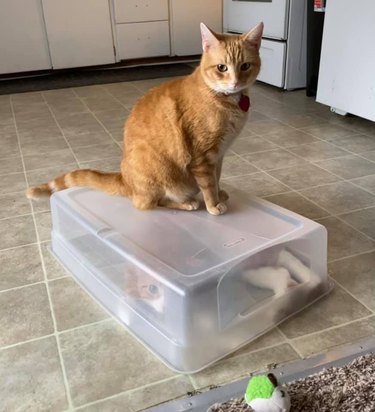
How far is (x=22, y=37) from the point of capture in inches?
152

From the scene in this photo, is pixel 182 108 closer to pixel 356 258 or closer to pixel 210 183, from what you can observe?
pixel 210 183

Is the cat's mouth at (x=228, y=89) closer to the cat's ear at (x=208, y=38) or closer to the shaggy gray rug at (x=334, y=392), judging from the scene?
the cat's ear at (x=208, y=38)

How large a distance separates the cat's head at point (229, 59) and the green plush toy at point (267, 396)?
2.45 feet

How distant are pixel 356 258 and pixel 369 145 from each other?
1.14m

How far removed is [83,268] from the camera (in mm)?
1312

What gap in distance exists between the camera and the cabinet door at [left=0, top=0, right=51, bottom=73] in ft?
12.4

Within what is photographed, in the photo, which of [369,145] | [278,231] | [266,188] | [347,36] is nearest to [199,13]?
[347,36]

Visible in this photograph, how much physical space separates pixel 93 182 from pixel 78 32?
9.88 ft

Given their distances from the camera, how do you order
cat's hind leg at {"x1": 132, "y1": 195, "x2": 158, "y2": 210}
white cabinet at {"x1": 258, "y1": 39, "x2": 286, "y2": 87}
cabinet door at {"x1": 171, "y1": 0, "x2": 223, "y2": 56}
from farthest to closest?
1. cabinet door at {"x1": 171, "y1": 0, "x2": 223, "y2": 56}
2. white cabinet at {"x1": 258, "y1": 39, "x2": 286, "y2": 87}
3. cat's hind leg at {"x1": 132, "y1": 195, "x2": 158, "y2": 210}

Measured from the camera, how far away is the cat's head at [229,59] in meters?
1.24

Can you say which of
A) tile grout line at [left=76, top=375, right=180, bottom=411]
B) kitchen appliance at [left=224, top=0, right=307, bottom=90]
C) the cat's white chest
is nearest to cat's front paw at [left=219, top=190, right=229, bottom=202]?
the cat's white chest

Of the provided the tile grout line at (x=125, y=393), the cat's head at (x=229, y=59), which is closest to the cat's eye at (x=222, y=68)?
the cat's head at (x=229, y=59)

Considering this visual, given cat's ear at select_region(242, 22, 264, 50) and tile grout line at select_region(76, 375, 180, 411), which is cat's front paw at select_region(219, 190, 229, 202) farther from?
tile grout line at select_region(76, 375, 180, 411)

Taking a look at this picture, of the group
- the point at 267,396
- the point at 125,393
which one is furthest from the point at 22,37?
the point at 267,396
